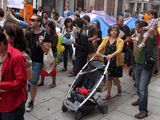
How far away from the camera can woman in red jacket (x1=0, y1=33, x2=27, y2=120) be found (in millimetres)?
2135

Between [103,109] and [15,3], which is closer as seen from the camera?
[103,109]

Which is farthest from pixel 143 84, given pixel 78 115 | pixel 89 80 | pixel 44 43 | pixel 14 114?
pixel 14 114

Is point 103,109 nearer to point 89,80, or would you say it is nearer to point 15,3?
point 89,80

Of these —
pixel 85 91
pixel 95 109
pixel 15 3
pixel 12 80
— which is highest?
pixel 15 3

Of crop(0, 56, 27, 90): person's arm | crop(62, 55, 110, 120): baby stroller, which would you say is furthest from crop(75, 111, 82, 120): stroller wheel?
crop(0, 56, 27, 90): person's arm

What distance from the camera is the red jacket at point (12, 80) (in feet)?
7.00

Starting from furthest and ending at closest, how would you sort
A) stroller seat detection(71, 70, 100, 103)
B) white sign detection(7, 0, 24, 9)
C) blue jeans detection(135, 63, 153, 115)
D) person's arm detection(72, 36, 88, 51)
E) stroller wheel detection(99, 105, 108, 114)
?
white sign detection(7, 0, 24, 9)
person's arm detection(72, 36, 88, 51)
stroller seat detection(71, 70, 100, 103)
stroller wheel detection(99, 105, 108, 114)
blue jeans detection(135, 63, 153, 115)

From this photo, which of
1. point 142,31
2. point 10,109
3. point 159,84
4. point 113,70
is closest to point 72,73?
point 113,70

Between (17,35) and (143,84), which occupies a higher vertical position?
(17,35)

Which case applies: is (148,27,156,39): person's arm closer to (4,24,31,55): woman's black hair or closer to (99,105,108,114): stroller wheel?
(99,105,108,114): stroller wheel

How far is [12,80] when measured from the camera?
7.32 ft

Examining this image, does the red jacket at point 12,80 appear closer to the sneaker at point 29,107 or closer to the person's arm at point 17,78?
the person's arm at point 17,78

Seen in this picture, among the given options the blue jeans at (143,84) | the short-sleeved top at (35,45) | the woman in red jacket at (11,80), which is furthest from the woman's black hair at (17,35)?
the blue jeans at (143,84)

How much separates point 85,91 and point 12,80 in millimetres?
1940
